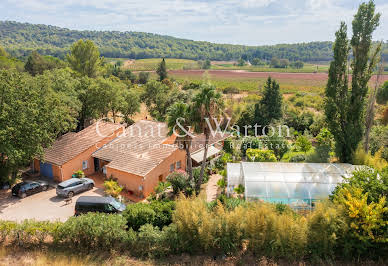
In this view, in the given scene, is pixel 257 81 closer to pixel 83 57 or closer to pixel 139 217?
pixel 83 57

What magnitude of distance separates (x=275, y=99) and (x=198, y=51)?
160 m

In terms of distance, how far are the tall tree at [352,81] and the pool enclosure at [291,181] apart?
3.96m

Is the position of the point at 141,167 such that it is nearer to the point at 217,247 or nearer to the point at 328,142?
the point at 217,247

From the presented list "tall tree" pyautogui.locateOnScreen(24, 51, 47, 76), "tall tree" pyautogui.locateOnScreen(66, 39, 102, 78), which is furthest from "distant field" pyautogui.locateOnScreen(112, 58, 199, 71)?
"tall tree" pyautogui.locateOnScreen(66, 39, 102, 78)

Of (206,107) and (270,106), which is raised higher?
(206,107)

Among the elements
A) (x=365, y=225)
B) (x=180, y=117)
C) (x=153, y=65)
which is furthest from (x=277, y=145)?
(x=153, y=65)

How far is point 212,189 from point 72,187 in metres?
10.6

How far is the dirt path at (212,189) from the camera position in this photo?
853 inches

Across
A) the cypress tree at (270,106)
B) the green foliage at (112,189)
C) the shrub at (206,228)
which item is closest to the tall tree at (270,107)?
the cypress tree at (270,106)

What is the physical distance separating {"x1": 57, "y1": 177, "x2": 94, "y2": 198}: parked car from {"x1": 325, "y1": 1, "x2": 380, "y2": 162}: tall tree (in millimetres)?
20047

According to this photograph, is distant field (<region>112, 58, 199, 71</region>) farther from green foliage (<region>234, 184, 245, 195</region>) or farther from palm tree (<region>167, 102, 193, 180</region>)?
green foliage (<region>234, 184, 245, 195</region>)

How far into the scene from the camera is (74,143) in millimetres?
26109

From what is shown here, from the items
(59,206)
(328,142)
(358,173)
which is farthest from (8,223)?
(328,142)

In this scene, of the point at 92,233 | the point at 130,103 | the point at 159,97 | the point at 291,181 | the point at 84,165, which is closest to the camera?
the point at 92,233
